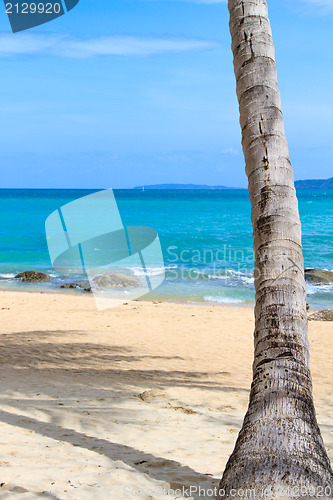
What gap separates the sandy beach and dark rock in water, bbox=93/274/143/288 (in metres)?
5.48

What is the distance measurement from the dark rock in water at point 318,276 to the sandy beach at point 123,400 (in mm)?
7649

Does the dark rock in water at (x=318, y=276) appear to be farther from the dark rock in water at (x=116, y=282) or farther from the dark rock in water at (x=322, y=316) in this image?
the dark rock in water at (x=116, y=282)

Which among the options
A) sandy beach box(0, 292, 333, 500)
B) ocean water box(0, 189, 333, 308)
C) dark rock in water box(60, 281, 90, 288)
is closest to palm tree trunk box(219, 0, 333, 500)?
sandy beach box(0, 292, 333, 500)

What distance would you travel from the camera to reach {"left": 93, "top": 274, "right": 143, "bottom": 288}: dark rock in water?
1783 centimetres

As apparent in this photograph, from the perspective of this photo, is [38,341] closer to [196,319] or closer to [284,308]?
[196,319]

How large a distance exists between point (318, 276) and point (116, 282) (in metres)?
8.26

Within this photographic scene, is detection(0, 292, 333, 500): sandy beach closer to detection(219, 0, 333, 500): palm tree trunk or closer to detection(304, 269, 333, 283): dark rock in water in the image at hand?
detection(219, 0, 333, 500): palm tree trunk

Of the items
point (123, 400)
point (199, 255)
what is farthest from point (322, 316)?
point (199, 255)

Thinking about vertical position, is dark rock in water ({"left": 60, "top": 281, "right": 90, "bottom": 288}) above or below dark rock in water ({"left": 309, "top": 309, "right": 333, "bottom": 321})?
above

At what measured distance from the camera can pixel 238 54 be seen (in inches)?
132

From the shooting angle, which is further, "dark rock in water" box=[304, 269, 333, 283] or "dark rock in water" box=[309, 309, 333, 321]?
"dark rock in water" box=[304, 269, 333, 283]

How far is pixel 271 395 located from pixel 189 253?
26.3 metres

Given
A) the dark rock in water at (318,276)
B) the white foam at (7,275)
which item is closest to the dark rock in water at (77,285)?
the white foam at (7,275)

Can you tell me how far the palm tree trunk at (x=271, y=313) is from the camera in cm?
242
